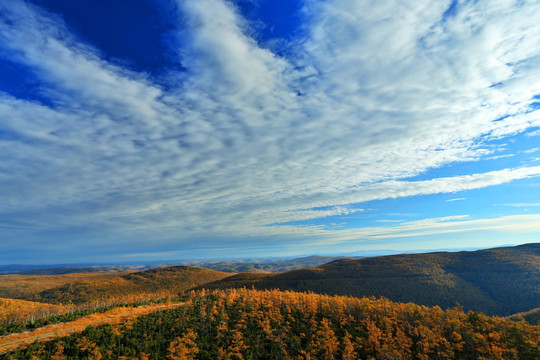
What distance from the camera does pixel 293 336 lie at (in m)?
65.9

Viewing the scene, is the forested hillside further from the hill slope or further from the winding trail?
the hill slope

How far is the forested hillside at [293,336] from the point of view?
48750 mm

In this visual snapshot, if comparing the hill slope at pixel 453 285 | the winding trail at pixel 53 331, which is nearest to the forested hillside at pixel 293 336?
the winding trail at pixel 53 331

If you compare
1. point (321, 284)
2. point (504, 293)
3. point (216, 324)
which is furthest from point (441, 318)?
point (504, 293)

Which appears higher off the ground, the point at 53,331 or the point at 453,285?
the point at 53,331

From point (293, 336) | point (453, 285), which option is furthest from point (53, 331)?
point (453, 285)

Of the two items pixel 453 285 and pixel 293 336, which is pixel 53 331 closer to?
pixel 293 336

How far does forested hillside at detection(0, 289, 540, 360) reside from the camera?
48750 mm

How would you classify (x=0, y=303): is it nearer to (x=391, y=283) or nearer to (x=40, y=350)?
(x=40, y=350)

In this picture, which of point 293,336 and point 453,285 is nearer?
point 293,336

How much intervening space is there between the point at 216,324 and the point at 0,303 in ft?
412

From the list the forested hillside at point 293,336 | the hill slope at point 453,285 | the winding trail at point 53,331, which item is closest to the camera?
the winding trail at point 53,331

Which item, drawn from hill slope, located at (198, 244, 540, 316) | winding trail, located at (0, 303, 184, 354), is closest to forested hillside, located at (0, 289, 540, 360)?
winding trail, located at (0, 303, 184, 354)

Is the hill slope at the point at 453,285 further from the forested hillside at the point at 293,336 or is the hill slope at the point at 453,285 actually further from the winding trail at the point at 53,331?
the winding trail at the point at 53,331
